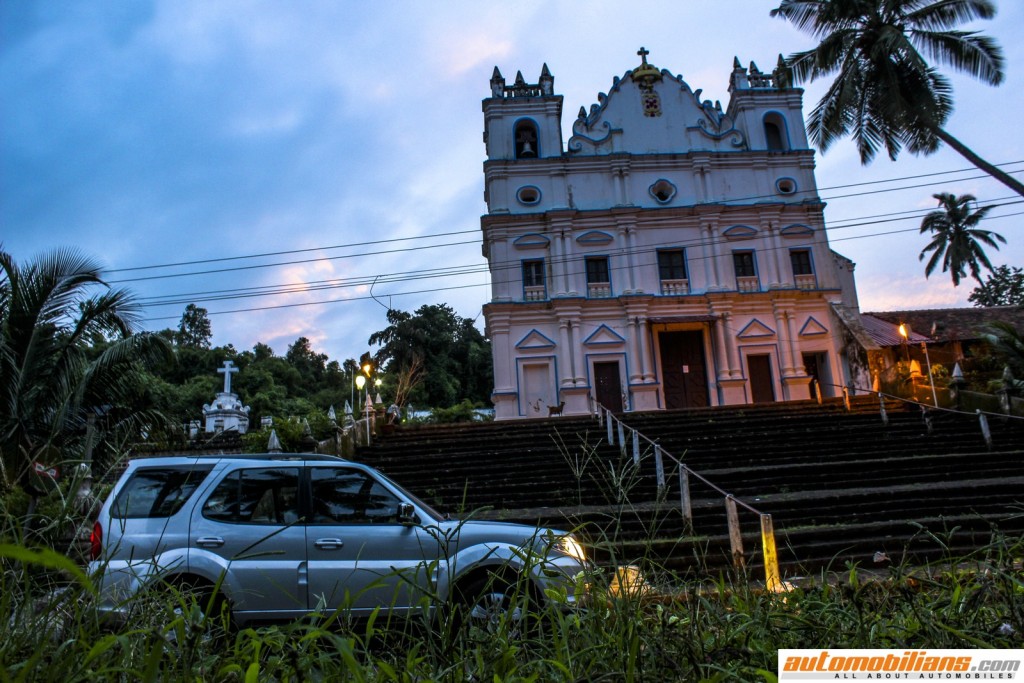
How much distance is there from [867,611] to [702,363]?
73.0 feet

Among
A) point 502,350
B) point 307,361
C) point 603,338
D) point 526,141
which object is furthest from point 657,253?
point 307,361

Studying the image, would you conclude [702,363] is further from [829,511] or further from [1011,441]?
[829,511]

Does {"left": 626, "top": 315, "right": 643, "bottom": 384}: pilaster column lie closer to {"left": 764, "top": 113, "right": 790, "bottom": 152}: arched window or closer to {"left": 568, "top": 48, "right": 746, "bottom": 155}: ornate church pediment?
{"left": 568, "top": 48, "right": 746, "bottom": 155}: ornate church pediment

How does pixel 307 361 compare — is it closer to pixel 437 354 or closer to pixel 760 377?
pixel 437 354

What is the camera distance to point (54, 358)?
10133mm

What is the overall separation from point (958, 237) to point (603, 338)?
2547 centimetres

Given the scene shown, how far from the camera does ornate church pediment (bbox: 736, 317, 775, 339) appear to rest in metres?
23.1

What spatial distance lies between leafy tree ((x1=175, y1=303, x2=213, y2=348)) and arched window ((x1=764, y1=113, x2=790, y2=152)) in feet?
179

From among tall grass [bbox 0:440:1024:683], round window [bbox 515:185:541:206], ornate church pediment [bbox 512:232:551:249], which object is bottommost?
tall grass [bbox 0:440:1024:683]

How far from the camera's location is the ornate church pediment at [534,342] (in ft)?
74.7

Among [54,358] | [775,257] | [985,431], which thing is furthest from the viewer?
[775,257]

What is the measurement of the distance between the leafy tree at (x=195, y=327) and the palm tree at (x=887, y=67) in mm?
58238

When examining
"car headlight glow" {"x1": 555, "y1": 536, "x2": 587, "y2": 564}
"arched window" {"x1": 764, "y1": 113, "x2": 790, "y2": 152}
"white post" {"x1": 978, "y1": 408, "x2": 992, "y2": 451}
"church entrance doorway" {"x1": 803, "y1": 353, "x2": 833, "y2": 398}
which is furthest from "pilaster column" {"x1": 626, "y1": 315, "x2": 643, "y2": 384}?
"car headlight glow" {"x1": 555, "y1": 536, "x2": 587, "y2": 564}

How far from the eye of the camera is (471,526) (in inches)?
196
